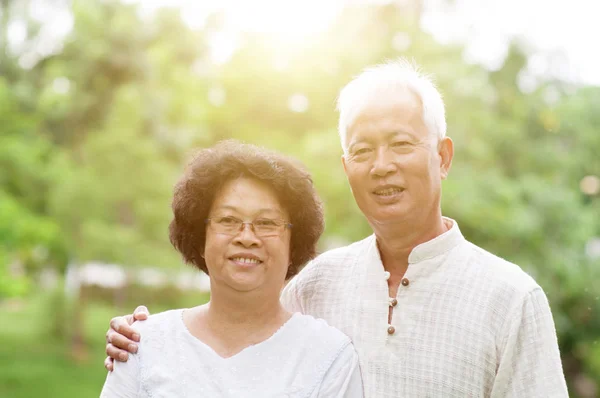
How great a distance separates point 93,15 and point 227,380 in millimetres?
9873

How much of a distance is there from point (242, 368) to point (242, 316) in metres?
0.16

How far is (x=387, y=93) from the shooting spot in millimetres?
2129

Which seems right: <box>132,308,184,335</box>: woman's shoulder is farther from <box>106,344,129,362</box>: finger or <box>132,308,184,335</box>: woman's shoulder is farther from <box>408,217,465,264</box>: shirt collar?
<box>408,217,465,264</box>: shirt collar

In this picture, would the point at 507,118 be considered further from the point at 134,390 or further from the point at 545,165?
the point at 134,390

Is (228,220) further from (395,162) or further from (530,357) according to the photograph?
(530,357)

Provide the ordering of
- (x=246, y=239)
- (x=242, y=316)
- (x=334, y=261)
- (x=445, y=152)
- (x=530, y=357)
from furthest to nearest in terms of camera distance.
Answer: (x=334, y=261) < (x=445, y=152) < (x=242, y=316) < (x=246, y=239) < (x=530, y=357)

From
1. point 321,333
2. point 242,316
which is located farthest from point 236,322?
point 321,333

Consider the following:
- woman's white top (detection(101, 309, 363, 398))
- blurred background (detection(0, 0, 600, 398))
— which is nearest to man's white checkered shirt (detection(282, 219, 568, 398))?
woman's white top (detection(101, 309, 363, 398))

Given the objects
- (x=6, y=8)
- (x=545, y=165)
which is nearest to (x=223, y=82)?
(x=6, y=8)

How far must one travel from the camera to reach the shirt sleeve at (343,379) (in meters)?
1.97

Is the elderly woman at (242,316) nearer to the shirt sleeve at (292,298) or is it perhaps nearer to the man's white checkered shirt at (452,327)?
the man's white checkered shirt at (452,327)

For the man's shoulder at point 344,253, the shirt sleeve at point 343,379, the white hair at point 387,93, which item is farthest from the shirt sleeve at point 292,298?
the white hair at point 387,93

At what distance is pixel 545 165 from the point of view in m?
8.61

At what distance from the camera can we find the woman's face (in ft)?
6.61
